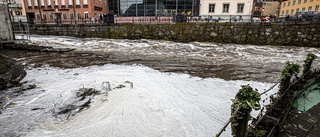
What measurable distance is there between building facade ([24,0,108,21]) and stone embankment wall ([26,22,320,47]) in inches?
543

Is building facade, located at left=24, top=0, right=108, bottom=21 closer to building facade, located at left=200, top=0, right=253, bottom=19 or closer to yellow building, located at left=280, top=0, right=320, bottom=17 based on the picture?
building facade, located at left=200, top=0, right=253, bottom=19

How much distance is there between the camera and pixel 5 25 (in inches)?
464

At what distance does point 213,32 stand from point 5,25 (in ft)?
59.0

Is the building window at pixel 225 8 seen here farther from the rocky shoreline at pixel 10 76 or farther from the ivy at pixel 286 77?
the rocky shoreline at pixel 10 76

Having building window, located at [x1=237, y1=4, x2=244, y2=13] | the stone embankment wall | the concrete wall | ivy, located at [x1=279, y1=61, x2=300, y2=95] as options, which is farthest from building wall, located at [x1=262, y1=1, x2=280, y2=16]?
the concrete wall

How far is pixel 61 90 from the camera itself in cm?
562

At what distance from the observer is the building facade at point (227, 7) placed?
89.5 ft

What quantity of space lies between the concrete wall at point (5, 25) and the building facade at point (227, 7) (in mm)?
25091

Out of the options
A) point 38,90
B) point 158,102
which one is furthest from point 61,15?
point 158,102

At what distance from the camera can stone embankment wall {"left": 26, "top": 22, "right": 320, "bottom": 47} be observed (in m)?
15.9

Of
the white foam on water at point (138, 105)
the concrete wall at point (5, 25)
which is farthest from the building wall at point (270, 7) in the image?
the concrete wall at point (5, 25)

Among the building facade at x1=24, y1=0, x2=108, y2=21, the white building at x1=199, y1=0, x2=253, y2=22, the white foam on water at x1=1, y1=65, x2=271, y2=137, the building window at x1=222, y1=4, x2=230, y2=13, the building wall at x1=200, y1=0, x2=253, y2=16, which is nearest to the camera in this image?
the white foam on water at x1=1, y1=65, x2=271, y2=137

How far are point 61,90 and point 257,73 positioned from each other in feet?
27.2

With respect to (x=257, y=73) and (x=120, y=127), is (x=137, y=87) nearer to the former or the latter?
(x=120, y=127)
